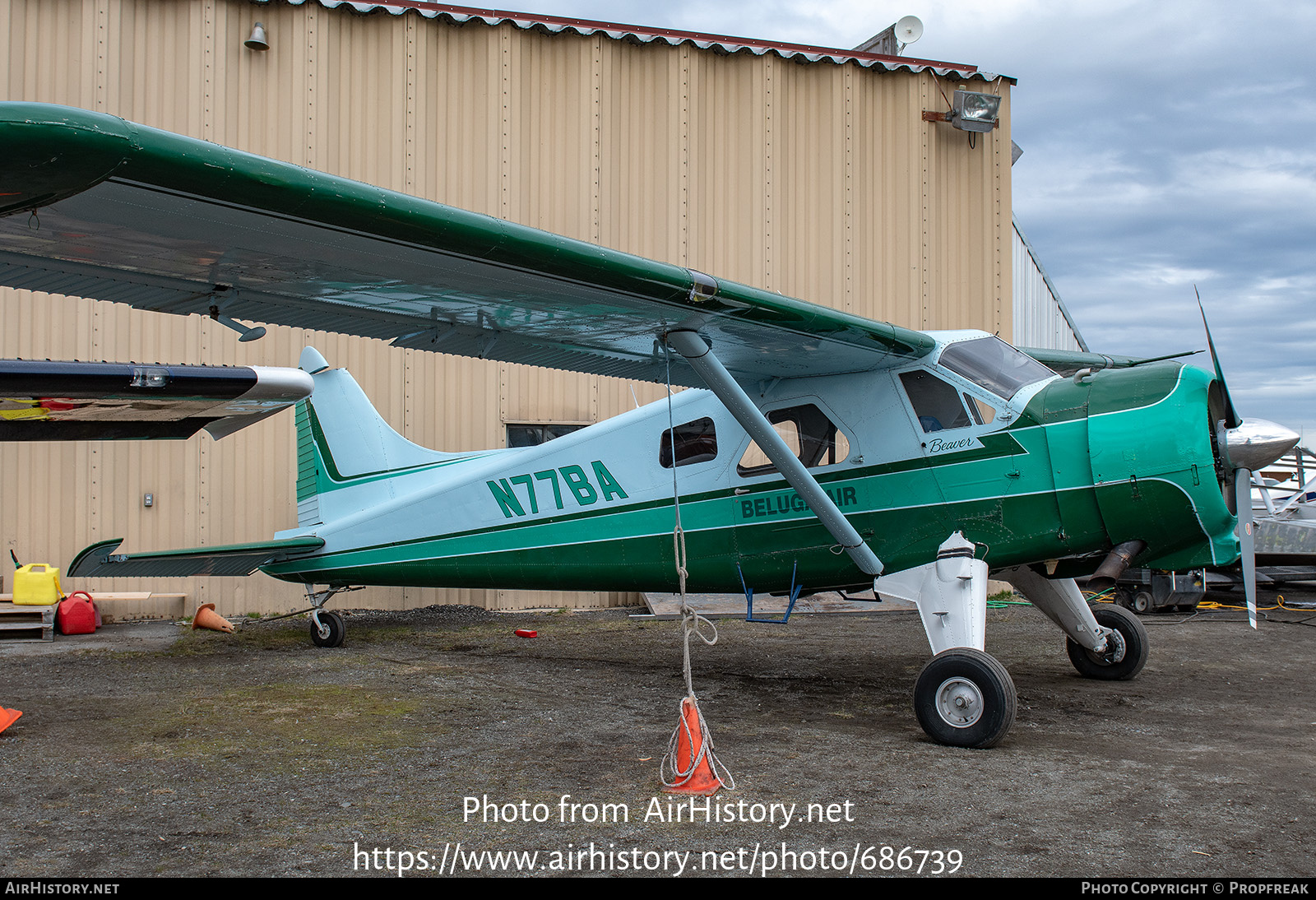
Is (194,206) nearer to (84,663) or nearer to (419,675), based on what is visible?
(419,675)

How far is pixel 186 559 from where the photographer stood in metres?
8.08

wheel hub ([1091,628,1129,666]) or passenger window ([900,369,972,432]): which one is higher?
passenger window ([900,369,972,432])

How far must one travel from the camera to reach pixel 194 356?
1112 centimetres

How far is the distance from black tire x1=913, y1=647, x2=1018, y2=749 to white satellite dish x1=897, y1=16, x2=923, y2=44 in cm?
1149

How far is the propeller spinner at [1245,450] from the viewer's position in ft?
17.2

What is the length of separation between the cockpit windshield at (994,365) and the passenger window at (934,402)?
148 mm

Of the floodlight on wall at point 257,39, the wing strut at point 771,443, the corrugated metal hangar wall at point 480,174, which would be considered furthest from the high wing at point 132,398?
the floodlight on wall at point 257,39

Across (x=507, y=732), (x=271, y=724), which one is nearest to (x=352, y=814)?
(x=507, y=732)

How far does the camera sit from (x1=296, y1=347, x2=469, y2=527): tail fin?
9.02 m

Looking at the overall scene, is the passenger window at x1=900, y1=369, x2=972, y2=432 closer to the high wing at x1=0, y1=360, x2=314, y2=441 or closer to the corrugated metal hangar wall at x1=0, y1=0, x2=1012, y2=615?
the high wing at x1=0, y1=360, x2=314, y2=441

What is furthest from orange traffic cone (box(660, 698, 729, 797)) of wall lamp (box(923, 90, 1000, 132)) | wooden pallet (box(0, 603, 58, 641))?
wall lamp (box(923, 90, 1000, 132))

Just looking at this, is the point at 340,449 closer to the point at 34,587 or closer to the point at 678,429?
the point at 34,587

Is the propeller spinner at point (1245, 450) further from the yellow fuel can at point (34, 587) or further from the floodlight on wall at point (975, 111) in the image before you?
the yellow fuel can at point (34, 587)

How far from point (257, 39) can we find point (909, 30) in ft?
30.0
